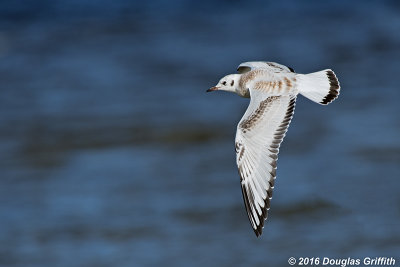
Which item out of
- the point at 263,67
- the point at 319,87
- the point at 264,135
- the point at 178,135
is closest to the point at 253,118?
the point at 264,135

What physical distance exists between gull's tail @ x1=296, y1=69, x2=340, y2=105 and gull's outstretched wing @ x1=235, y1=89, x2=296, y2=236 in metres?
0.22

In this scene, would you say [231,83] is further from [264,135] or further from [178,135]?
[178,135]

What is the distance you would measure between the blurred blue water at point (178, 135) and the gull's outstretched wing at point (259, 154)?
253 cm

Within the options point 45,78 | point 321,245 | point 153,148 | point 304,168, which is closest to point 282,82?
point 321,245

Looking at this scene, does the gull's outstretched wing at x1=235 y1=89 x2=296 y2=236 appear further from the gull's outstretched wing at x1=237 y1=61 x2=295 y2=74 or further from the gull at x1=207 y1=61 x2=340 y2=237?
the gull's outstretched wing at x1=237 y1=61 x2=295 y2=74

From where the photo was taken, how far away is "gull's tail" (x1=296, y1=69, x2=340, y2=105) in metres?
5.80

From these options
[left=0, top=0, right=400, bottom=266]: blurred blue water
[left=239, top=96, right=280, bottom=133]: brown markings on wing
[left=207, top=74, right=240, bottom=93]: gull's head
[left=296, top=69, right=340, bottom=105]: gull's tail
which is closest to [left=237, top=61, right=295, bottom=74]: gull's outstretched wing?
[left=207, top=74, right=240, bottom=93]: gull's head

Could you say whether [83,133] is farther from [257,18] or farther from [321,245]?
[257,18]

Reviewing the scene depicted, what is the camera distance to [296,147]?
1055cm

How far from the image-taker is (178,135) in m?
11.3

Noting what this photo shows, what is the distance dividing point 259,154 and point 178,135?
568 centimetres

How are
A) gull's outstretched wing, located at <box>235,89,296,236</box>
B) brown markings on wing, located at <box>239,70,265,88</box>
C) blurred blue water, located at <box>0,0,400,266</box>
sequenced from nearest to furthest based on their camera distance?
gull's outstretched wing, located at <box>235,89,296,236</box>
brown markings on wing, located at <box>239,70,265,88</box>
blurred blue water, located at <box>0,0,400,266</box>

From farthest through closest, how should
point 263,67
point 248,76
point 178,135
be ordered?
point 178,135, point 263,67, point 248,76

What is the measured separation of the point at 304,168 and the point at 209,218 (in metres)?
1.41
